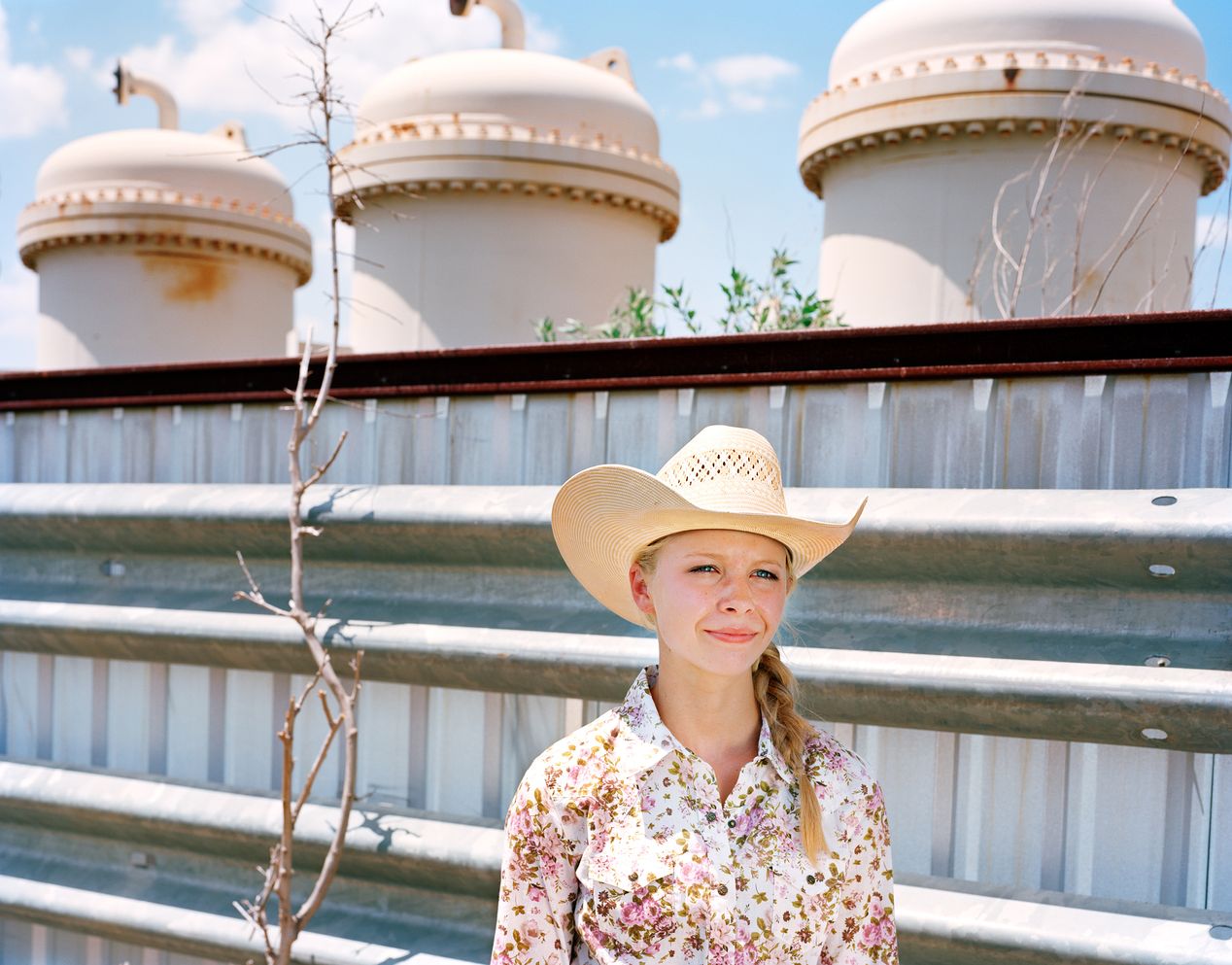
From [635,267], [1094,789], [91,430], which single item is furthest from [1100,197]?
[91,430]

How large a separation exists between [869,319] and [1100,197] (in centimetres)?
112

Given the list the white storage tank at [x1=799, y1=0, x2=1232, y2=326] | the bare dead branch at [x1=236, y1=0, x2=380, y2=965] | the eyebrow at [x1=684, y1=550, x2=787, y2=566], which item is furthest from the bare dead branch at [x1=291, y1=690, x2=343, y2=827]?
the white storage tank at [x1=799, y1=0, x2=1232, y2=326]

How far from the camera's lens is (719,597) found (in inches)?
78.9

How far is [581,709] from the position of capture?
3.50 meters

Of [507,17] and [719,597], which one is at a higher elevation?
[507,17]

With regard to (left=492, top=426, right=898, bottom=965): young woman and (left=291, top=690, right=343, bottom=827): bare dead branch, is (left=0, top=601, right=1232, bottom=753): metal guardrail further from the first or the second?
(left=492, top=426, right=898, bottom=965): young woman

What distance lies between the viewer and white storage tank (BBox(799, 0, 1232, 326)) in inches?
204

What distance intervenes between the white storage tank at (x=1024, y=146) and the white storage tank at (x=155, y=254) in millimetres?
3946

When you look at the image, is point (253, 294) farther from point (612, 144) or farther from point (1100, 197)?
point (1100, 197)

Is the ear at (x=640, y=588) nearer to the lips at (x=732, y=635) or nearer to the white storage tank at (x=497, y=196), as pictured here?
the lips at (x=732, y=635)

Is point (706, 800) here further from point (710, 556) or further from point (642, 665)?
point (642, 665)

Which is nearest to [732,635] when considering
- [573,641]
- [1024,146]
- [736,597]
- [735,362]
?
[736,597]

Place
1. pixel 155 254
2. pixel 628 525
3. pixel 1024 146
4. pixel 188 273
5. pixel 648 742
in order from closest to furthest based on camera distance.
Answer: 1. pixel 648 742
2. pixel 628 525
3. pixel 1024 146
4. pixel 155 254
5. pixel 188 273

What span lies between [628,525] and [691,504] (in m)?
0.20
